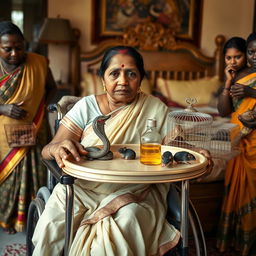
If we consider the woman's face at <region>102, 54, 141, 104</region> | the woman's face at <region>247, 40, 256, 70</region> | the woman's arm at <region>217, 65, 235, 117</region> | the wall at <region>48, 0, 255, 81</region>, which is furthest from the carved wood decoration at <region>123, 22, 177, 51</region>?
the woman's face at <region>102, 54, 141, 104</region>

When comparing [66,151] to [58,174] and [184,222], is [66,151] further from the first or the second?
[184,222]

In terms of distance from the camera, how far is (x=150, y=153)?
1.74m

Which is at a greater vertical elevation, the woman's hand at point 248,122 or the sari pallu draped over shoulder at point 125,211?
the woman's hand at point 248,122

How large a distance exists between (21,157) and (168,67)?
291 cm

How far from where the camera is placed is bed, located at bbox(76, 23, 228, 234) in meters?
4.88

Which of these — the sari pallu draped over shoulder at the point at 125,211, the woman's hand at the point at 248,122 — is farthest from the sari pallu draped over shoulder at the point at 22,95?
the woman's hand at the point at 248,122

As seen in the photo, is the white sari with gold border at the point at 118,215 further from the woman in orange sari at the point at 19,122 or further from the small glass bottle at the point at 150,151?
the woman in orange sari at the point at 19,122

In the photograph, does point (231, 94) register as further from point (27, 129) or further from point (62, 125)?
point (27, 129)

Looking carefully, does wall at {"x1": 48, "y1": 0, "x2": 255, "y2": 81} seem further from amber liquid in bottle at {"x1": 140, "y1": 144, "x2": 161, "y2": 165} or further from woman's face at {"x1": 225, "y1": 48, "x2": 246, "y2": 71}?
amber liquid in bottle at {"x1": 140, "y1": 144, "x2": 161, "y2": 165}

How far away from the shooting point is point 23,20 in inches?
204

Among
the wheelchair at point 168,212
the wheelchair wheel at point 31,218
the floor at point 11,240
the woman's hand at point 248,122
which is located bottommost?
the floor at point 11,240

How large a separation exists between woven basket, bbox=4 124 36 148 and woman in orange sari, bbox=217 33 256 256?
1.35m

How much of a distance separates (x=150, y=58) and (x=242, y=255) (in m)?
3.20

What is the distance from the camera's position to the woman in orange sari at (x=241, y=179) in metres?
2.43
